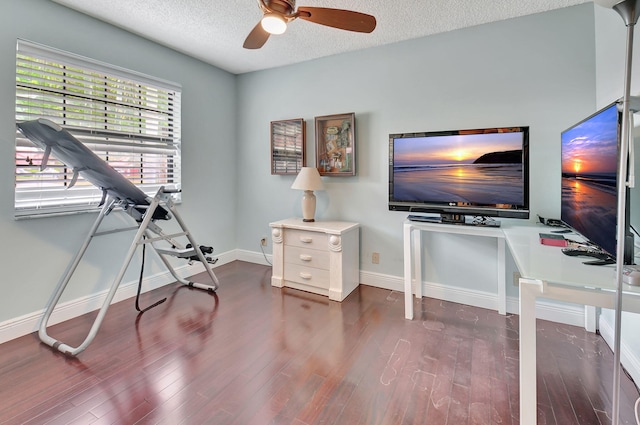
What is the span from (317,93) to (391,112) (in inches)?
35.5

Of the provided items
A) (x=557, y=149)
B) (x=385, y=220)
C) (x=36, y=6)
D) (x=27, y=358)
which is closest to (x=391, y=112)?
(x=385, y=220)

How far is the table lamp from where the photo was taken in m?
3.07

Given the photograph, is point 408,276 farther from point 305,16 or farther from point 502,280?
point 305,16

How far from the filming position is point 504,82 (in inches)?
97.9

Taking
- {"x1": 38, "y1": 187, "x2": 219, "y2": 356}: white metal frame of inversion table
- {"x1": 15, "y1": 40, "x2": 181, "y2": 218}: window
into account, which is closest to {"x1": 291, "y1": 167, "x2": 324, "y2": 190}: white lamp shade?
{"x1": 38, "y1": 187, "x2": 219, "y2": 356}: white metal frame of inversion table

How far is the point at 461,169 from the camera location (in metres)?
2.46

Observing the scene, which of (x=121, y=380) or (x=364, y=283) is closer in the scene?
(x=121, y=380)

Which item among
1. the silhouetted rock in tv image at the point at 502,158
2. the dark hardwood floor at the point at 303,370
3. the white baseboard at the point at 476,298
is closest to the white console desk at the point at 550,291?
the dark hardwood floor at the point at 303,370

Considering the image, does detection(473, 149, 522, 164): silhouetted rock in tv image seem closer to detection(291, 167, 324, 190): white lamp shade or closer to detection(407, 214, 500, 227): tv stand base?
detection(407, 214, 500, 227): tv stand base

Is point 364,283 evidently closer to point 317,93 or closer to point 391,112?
point 391,112

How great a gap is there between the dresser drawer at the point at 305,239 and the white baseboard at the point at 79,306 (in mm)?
1282

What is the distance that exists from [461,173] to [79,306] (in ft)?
11.1

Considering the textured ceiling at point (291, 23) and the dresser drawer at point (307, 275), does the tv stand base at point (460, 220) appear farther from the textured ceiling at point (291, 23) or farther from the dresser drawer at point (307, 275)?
the textured ceiling at point (291, 23)

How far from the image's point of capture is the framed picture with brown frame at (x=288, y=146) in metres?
3.45
